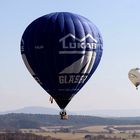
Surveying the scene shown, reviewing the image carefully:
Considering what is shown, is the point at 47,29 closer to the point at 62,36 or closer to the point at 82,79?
the point at 62,36

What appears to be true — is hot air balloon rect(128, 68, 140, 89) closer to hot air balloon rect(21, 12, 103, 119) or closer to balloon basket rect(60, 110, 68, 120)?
hot air balloon rect(21, 12, 103, 119)

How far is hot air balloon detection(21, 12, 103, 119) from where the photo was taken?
60.7 m

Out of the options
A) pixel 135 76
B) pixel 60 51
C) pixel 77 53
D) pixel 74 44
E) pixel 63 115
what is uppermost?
pixel 135 76

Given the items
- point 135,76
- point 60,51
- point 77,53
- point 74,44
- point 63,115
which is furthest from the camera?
point 135,76

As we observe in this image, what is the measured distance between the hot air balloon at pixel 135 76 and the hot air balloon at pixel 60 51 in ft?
124

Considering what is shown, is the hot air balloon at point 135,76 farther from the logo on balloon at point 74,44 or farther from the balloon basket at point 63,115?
the balloon basket at point 63,115

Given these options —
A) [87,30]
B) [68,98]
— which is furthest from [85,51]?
[68,98]

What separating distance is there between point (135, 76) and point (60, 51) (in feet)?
138

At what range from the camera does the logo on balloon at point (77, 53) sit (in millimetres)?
60750

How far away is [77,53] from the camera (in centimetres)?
6116

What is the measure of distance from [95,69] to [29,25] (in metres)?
10.8

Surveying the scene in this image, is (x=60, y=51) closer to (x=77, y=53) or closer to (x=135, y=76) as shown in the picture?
(x=77, y=53)

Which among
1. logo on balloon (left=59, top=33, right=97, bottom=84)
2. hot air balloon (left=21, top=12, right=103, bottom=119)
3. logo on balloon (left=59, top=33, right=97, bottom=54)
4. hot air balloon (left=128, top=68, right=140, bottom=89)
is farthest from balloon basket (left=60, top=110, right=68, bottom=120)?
hot air balloon (left=128, top=68, right=140, bottom=89)

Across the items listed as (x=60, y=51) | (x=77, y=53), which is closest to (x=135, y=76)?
(x=77, y=53)
